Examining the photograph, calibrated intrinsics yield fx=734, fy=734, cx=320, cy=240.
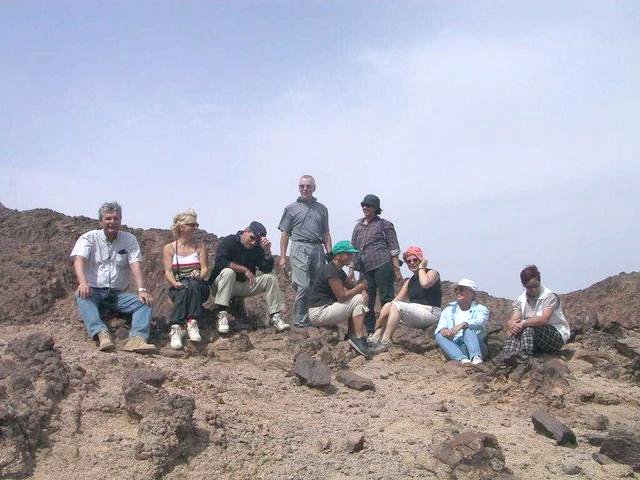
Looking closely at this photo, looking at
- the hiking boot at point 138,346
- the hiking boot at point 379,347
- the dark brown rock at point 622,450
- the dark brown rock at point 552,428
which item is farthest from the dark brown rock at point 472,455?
the hiking boot at point 138,346

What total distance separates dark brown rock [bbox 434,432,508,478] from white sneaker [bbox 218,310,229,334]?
3.16 meters

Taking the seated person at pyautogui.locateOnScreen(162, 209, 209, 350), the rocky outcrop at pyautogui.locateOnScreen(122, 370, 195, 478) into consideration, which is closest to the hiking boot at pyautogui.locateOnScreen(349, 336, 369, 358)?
the seated person at pyautogui.locateOnScreen(162, 209, 209, 350)

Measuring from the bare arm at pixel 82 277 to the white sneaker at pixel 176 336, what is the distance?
Answer: 3.07 feet

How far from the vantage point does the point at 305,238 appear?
911 cm

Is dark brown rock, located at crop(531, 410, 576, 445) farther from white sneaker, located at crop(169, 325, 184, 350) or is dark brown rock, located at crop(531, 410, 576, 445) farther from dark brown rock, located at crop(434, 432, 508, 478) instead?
white sneaker, located at crop(169, 325, 184, 350)

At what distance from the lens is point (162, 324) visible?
824 centimetres

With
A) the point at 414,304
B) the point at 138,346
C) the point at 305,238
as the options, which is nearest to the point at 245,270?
the point at 305,238

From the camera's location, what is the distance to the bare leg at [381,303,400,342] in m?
8.59

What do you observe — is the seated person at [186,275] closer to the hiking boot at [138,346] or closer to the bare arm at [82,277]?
the hiking boot at [138,346]

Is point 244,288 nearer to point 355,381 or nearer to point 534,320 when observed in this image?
point 355,381

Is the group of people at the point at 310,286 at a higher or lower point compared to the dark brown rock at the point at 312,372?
higher

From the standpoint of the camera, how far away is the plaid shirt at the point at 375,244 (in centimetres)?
909

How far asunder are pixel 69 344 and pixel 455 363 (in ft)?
13.2

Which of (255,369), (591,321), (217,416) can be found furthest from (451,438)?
(591,321)
